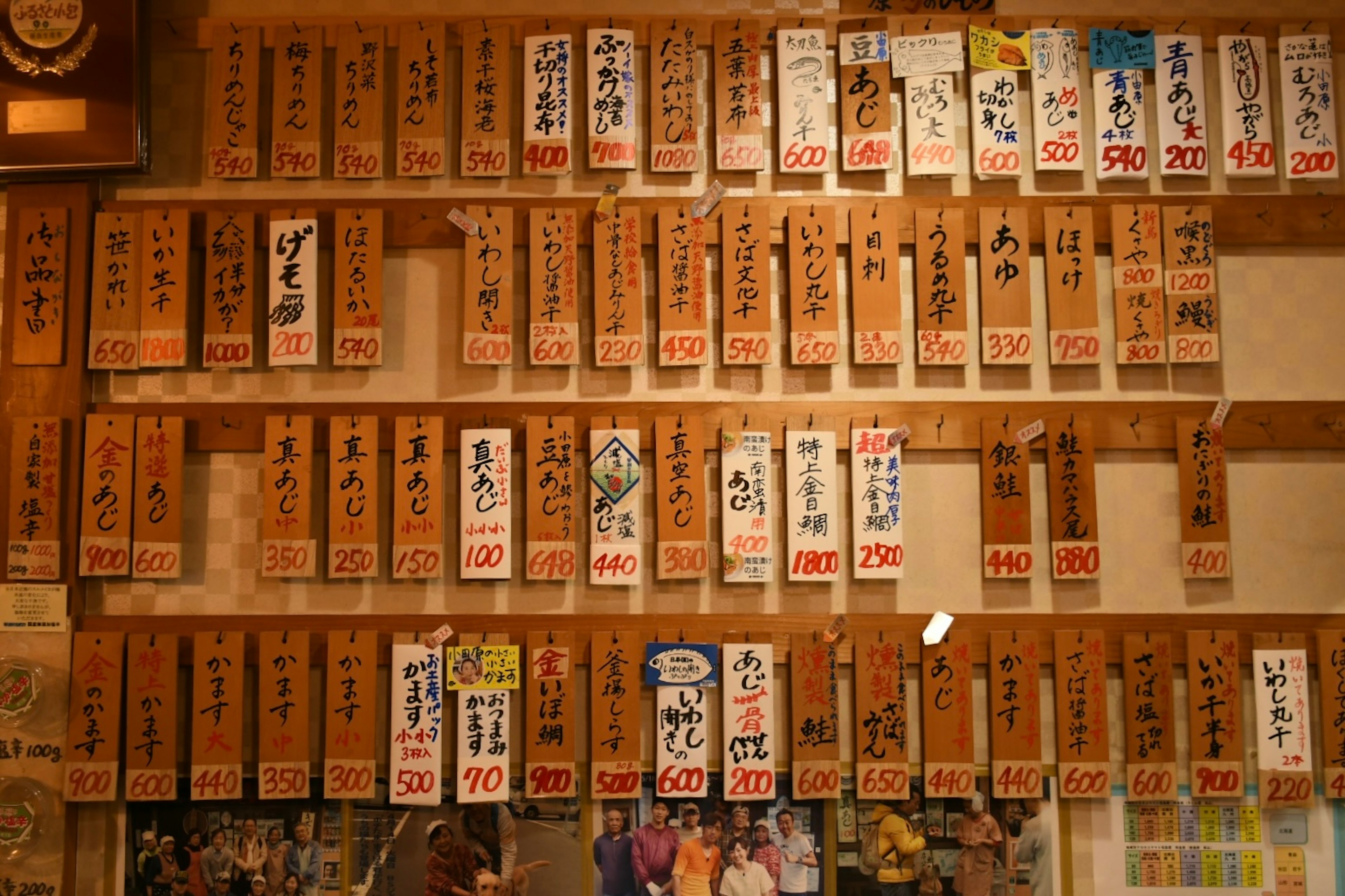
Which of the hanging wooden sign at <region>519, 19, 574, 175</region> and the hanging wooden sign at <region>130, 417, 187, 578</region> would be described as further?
the hanging wooden sign at <region>519, 19, 574, 175</region>

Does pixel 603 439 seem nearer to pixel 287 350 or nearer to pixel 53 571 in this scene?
pixel 287 350

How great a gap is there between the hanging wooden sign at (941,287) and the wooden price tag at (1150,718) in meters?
0.91

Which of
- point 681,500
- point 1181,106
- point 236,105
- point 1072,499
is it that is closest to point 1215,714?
point 1072,499

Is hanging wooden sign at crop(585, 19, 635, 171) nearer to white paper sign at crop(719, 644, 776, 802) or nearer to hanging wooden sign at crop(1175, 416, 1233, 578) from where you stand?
white paper sign at crop(719, 644, 776, 802)

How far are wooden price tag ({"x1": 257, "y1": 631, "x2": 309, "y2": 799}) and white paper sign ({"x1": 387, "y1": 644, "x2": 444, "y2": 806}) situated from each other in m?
0.23

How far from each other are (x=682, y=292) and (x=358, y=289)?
2.90 ft

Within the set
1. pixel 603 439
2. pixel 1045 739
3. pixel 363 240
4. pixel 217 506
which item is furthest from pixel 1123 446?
pixel 217 506

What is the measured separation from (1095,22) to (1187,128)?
0.40m

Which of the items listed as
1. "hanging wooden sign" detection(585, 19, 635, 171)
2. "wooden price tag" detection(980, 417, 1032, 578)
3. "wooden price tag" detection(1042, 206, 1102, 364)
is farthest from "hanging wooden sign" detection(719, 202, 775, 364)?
"wooden price tag" detection(1042, 206, 1102, 364)

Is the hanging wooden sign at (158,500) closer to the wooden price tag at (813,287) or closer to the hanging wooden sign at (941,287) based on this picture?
the wooden price tag at (813,287)

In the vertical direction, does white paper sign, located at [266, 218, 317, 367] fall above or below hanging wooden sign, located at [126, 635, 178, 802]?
above

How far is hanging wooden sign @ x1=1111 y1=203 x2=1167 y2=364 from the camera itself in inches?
113

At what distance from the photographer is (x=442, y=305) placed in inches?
115

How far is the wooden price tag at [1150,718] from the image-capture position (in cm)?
278
